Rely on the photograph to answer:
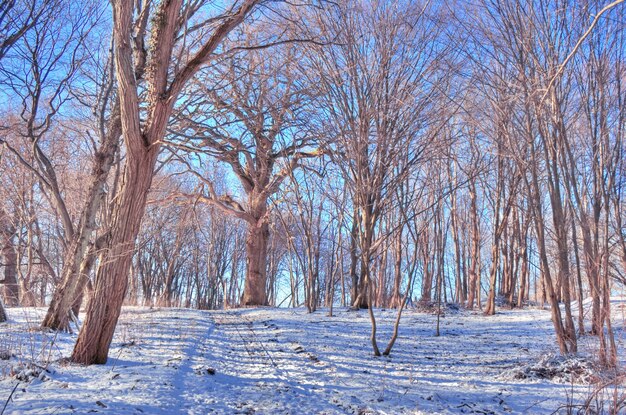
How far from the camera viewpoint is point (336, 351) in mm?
6809

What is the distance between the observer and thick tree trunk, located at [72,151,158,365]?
191 inches

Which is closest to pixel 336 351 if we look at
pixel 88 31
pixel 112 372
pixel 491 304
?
pixel 112 372

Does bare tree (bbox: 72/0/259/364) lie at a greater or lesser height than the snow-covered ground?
greater

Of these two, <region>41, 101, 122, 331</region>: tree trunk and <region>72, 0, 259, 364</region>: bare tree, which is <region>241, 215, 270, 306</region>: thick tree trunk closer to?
<region>41, 101, 122, 331</region>: tree trunk

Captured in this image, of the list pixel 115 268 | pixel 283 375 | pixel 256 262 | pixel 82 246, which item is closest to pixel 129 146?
pixel 115 268

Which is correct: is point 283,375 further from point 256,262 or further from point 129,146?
point 256,262

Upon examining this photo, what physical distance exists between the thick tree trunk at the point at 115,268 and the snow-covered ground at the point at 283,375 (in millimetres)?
273

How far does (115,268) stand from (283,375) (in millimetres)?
2320

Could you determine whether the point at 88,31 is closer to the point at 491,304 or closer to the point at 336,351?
the point at 336,351

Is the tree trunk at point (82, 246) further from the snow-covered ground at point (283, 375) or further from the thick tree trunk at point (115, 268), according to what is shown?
the thick tree trunk at point (115, 268)

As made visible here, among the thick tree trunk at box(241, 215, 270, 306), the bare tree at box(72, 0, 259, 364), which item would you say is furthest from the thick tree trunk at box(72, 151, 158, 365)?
the thick tree trunk at box(241, 215, 270, 306)

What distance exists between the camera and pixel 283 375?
5.22 metres

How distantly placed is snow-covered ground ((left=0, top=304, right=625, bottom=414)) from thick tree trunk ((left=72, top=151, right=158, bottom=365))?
0.90 ft

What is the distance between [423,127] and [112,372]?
5497mm
